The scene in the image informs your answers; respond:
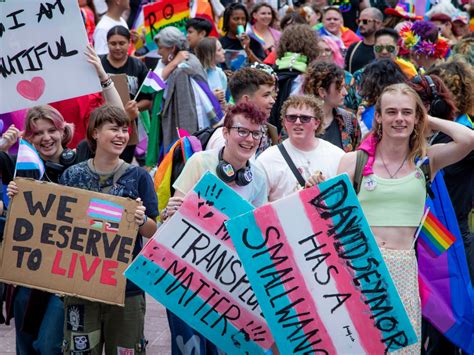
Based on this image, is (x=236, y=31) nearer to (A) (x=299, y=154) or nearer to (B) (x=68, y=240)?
(A) (x=299, y=154)

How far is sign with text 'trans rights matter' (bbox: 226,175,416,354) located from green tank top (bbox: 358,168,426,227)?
38 centimetres

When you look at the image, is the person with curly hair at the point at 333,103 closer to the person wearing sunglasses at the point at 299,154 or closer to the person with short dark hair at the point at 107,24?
the person wearing sunglasses at the point at 299,154

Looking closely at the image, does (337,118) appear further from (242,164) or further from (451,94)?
(242,164)

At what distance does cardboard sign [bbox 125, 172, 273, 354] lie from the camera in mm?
4988

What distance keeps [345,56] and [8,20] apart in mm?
6059

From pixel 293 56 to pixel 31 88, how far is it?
284 centimetres

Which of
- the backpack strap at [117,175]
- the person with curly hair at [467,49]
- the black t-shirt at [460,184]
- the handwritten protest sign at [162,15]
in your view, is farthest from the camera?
the handwritten protest sign at [162,15]

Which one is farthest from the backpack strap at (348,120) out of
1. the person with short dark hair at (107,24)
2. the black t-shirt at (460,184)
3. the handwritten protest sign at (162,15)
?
the handwritten protest sign at (162,15)

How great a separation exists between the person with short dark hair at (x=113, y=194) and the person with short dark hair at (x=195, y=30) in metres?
5.74

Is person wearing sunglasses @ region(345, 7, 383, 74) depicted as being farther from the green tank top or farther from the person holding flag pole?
the green tank top

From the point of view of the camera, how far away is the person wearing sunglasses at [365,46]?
1107 cm

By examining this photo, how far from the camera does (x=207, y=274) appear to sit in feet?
16.6

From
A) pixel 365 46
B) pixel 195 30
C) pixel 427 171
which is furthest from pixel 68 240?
pixel 365 46

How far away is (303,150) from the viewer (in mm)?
5711
